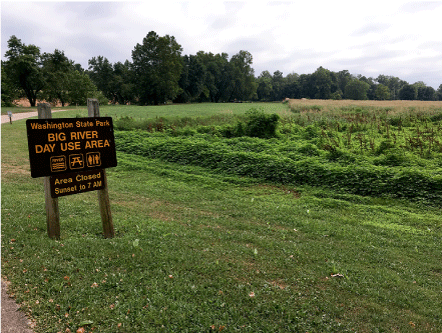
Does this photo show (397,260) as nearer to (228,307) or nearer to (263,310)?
(263,310)

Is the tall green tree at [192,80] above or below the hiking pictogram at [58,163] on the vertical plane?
above

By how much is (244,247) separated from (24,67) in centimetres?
7013

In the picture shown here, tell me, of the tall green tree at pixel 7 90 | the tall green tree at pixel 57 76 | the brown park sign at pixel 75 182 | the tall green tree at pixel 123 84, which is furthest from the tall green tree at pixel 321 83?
the brown park sign at pixel 75 182

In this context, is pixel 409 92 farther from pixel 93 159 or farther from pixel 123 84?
pixel 93 159

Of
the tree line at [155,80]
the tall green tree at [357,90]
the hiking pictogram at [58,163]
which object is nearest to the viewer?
the hiking pictogram at [58,163]

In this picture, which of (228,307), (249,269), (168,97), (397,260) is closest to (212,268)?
(249,269)

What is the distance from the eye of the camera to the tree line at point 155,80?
61.9 metres

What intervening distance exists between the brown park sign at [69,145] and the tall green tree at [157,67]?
69857mm

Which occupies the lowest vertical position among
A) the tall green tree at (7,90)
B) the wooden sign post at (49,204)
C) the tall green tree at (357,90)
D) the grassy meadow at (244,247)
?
the grassy meadow at (244,247)

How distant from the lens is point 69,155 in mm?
5043

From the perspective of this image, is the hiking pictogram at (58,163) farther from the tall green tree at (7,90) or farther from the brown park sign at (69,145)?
the tall green tree at (7,90)

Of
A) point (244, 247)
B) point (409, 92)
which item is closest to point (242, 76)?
point (409, 92)

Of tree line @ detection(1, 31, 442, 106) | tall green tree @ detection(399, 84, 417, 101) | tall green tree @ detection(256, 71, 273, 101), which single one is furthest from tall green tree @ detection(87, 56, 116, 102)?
→ tall green tree @ detection(399, 84, 417, 101)

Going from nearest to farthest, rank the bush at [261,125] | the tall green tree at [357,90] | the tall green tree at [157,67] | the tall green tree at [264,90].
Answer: the bush at [261,125]
the tall green tree at [157,67]
the tall green tree at [264,90]
the tall green tree at [357,90]
